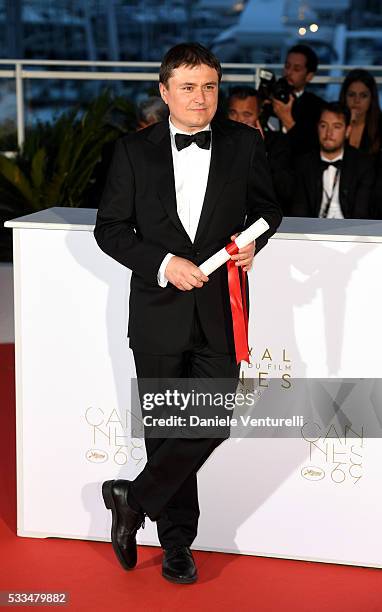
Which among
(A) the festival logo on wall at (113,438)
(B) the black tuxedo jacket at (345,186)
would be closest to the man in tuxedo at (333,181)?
(B) the black tuxedo jacket at (345,186)

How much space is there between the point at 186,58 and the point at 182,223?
0.44 m

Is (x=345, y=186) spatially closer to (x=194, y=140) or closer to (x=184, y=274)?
(x=194, y=140)

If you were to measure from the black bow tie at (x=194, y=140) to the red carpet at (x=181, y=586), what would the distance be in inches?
51.8

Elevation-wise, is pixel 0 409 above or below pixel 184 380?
below

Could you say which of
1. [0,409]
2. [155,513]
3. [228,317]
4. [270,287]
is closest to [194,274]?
[228,317]

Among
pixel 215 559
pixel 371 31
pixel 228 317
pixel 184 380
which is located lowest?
pixel 215 559

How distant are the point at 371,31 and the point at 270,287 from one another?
69.3 ft

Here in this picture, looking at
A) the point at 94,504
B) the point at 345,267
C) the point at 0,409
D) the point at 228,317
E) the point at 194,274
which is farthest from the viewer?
the point at 0,409

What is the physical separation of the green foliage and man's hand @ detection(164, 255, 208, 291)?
185 inches

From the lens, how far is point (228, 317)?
9.81 feet

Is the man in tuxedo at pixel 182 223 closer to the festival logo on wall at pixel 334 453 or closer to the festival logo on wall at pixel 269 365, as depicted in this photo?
the festival logo on wall at pixel 269 365

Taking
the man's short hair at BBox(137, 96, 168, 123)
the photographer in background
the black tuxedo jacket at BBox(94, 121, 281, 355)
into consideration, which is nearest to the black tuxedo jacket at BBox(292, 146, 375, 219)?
the photographer in background

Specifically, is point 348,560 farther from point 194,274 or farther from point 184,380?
point 194,274

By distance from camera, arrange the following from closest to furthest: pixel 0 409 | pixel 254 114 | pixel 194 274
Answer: pixel 194 274 < pixel 0 409 < pixel 254 114
